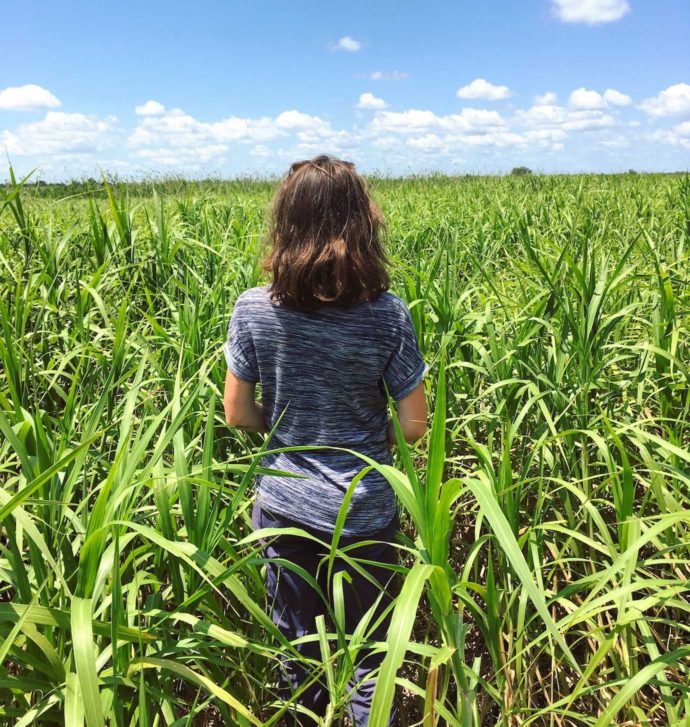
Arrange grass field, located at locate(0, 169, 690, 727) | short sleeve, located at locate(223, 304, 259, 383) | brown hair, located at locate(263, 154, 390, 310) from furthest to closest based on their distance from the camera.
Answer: short sleeve, located at locate(223, 304, 259, 383) < brown hair, located at locate(263, 154, 390, 310) < grass field, located at locate(0, 169, 690, 727)

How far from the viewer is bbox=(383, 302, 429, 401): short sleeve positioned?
47.9 inches

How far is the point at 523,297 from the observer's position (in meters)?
2.47

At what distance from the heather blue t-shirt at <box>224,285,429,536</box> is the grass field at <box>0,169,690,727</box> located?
0.42 feet

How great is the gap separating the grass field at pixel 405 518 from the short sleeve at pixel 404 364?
0.27 feet

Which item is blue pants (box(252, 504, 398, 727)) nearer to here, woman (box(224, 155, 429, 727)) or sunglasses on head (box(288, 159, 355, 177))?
woman (box(224, 155, 429, 727))

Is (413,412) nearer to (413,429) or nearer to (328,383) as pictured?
(413,429)

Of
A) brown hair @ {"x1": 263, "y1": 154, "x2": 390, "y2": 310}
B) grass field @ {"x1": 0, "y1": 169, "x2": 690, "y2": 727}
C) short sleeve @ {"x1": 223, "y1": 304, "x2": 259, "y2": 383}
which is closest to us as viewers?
grass field @ {"x1": 0, "y1": 169, "x2": 690, "y2": 727}

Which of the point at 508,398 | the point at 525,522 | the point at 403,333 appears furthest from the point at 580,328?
the point at 403,333

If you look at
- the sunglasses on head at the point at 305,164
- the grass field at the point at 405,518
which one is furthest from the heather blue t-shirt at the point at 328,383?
the sunglasses on head at the point at 305,164

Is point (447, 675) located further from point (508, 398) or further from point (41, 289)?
point (41, 289)

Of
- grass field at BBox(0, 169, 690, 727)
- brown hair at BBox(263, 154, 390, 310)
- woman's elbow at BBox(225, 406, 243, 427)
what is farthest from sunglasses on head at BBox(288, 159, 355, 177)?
woman's elbow at BBox(225, 406, 243, 427)

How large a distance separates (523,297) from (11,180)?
212cm

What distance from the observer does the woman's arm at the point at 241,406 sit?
4.33 ft

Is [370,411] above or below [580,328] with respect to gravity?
below
